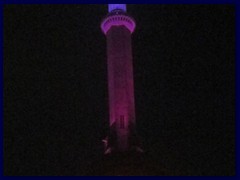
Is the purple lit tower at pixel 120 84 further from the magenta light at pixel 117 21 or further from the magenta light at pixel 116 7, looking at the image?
the magenta light at pixel 116 7

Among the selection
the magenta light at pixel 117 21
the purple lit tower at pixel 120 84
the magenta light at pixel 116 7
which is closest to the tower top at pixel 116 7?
the magenta light at pixel 116 7

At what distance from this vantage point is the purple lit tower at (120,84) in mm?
28875

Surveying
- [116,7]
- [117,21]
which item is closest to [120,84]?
[117,21]

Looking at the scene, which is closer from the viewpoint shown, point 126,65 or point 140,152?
point 140,152

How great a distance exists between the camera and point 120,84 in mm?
30000

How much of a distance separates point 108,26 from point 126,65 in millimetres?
3888

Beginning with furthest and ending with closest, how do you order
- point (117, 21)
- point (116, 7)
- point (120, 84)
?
point (116, 7)
point (117, 21)
point (120, 84)

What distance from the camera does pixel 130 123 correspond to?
2914 cm

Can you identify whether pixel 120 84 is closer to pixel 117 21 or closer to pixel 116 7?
pixel 117 21

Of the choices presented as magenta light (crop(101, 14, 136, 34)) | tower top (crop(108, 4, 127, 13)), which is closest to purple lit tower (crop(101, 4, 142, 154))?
magenta light (crop(101, 14, 136, 34))

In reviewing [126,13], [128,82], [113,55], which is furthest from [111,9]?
[128,82]

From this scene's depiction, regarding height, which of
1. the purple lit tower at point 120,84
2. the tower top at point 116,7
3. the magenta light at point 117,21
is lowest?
the purple lit tower at point 120,84

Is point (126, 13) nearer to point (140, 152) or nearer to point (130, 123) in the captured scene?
point (130, 123)

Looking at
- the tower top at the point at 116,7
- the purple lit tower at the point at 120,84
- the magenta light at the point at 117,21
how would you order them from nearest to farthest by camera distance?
the purple lit tower at the point at 120,84, the magenta light at the point at 117,21, the tower top at the point at 116,7
